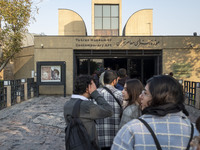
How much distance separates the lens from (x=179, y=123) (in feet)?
4.50

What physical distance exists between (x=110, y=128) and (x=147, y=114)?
5.73ft

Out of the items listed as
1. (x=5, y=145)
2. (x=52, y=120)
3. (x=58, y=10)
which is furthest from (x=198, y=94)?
(x=58, y=10)

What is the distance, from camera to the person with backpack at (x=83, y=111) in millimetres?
2285

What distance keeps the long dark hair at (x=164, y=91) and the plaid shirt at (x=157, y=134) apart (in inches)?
3.7

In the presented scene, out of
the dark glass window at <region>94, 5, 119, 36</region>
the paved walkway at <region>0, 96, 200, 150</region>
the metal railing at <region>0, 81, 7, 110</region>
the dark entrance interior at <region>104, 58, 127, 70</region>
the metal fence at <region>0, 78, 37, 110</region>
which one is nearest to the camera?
the paved walkway at <region>0, 96, 200, 150</region>

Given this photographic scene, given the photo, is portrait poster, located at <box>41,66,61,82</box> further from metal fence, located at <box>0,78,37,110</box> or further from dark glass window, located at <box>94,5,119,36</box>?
dark glass window, located at <box>94,5,119,36</box>

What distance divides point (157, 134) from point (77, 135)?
1.18 m

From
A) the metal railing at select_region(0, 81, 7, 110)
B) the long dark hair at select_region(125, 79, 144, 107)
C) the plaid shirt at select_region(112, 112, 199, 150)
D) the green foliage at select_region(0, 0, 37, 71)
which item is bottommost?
the metal railing at select_region(0, 81, 7, 110)

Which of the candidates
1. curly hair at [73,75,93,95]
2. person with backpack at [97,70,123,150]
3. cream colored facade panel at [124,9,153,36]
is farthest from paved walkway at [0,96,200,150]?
cream colored facade panel at [124,9,153,36]

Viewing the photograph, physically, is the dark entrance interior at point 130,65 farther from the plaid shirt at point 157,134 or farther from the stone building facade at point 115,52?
the plaid shirt at point 157,134

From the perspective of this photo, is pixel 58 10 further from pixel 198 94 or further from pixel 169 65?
pixel 198 94

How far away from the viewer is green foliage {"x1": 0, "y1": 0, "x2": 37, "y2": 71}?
14.1 meters

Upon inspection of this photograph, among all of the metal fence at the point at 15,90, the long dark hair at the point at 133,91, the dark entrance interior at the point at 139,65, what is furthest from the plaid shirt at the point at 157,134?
the dark entrance interior at the point at 139,65

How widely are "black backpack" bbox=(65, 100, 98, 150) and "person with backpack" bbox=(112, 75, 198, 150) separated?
979mm
